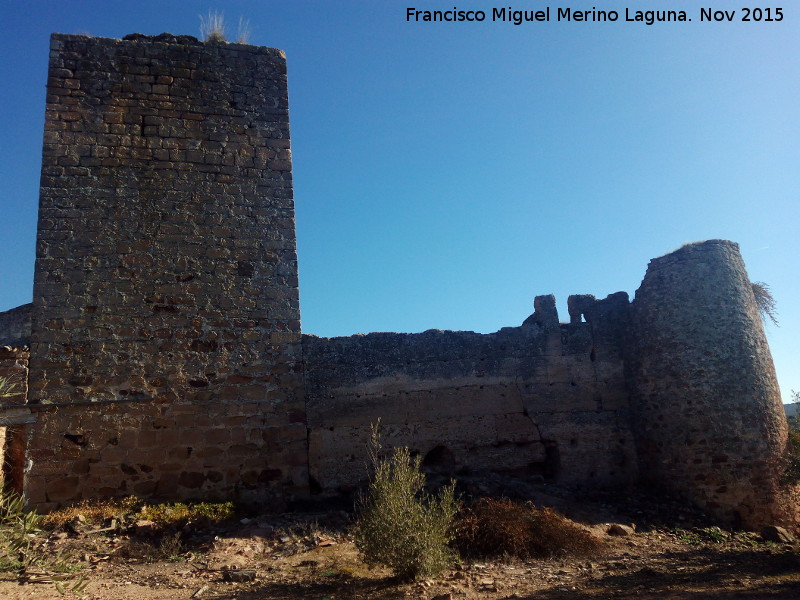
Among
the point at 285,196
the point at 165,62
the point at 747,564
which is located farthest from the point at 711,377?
→ the point at 165,62

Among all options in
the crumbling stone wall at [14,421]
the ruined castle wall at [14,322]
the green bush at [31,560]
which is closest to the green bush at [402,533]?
the green bush at [31,560]

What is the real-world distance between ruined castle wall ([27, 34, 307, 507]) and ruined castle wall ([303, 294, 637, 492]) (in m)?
0.61

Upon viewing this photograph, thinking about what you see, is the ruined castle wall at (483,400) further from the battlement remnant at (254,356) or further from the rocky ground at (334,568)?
the rocky ground at (334,568)

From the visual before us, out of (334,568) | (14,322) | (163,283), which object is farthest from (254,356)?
(14,322)

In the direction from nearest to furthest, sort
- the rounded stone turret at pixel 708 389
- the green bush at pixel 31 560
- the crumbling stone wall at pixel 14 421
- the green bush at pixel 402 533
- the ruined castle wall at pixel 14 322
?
the green bush at pixel 31 560 → the green bush at pixel 402 533 → the crumbling stone wall at pixel 14 421 → the rounded stone turret at pixel 708 389 → the ruined castle wall at pixel 14 322

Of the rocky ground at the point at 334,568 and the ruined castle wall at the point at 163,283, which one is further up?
the ruined castle wall at the point at 163,283

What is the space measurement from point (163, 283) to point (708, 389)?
722 cm

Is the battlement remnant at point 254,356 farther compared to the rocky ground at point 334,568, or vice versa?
the battlement remnant at point 254,356

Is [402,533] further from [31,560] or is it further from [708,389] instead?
[708,389]

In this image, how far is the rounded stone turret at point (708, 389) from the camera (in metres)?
8.51

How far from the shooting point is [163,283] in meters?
8.00

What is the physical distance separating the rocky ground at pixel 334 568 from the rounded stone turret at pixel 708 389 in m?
0.84

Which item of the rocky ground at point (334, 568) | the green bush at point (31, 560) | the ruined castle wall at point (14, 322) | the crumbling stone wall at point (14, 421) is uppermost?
the ruined castle wall at point (14, 322)

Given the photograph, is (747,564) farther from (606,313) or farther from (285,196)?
(285,196)
